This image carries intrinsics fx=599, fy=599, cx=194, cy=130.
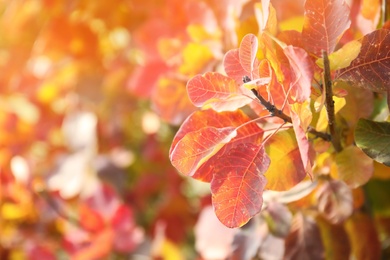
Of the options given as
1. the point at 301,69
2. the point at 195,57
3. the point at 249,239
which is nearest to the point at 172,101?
the point at 195,57

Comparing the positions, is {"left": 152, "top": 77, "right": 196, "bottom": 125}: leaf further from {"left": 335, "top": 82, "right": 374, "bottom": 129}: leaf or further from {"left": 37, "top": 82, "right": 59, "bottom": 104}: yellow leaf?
{"left": 37, "top": 82, "right": 59, "bottom": 104}: yellow leaf

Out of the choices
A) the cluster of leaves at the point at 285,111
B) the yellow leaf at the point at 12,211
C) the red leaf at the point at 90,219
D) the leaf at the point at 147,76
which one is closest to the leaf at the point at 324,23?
the cluster of leaves at the point at 285,111

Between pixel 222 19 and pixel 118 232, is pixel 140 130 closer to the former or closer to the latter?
pixel 118 232

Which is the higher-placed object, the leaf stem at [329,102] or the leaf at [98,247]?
the leaf stem at [329,102]

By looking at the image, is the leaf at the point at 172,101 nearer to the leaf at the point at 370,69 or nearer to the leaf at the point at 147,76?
the leaf at the point at 147,76

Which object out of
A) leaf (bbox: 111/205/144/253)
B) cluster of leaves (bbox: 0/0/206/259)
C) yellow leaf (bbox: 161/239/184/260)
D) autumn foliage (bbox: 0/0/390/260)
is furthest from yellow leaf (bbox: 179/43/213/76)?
yellow leaf (bbox: 161/239/184/260)

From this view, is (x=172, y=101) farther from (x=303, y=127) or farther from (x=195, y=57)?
(x=303, y=127)
